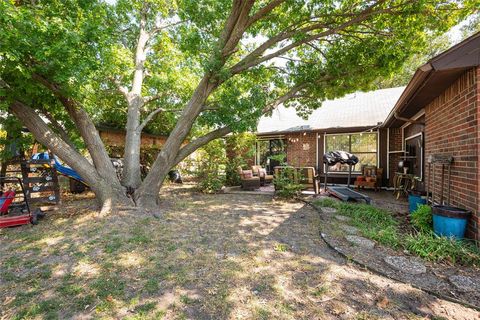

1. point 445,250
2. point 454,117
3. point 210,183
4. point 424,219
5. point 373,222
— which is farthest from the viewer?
point 210,183

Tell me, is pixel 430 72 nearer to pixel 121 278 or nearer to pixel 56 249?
pixel 121 278

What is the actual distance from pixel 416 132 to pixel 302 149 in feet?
17.5

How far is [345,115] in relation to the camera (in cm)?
1167

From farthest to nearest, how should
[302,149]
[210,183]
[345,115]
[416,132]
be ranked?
1. [302,149]
2. [345,115]
3. [210,183]
4. [416,132]

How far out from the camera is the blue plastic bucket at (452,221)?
349cm

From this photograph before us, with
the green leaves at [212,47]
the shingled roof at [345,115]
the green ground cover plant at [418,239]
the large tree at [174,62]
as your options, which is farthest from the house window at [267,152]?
the green ground cover plant at [418,239]

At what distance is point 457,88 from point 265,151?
1032 cm

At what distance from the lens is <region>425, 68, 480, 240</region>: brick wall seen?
132 inches

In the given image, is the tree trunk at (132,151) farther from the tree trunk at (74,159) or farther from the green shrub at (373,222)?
the green shrub at (373,222)

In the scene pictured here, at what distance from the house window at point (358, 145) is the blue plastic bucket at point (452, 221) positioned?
767 centimetres

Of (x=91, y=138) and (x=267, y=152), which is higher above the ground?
(x=91, y=138)

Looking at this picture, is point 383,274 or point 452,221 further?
point 452,221

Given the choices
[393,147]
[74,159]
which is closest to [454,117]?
[393,147]

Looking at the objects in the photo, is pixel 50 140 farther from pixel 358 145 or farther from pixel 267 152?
pixel 358 145
